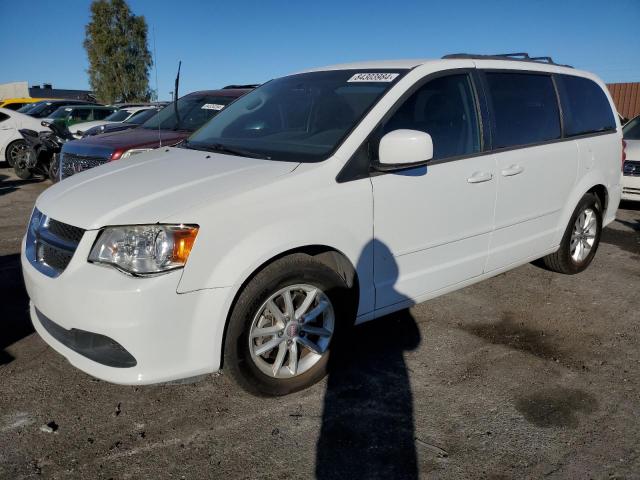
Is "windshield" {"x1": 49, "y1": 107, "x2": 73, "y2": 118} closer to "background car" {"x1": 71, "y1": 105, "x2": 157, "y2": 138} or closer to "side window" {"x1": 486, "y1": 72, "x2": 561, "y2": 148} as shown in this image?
"background car" {"x1": 71, "y1": 105, "x2": 157, "y2": 138}

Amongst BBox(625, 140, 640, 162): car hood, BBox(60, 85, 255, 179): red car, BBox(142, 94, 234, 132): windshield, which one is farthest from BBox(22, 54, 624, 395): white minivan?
BBox(625, 140, 640, 162): car hood

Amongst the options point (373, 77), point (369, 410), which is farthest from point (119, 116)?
point (369, 410)

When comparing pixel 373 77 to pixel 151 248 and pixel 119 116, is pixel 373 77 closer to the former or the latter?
pixel 151 248

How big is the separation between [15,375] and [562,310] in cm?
393

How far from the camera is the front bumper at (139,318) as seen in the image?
2352mm

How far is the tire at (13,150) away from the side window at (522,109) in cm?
1112

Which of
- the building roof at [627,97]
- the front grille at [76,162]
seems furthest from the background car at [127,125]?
the building roof at [627,97]

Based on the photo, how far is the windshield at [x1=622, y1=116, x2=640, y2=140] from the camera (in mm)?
9023

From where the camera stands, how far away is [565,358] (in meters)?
3.48

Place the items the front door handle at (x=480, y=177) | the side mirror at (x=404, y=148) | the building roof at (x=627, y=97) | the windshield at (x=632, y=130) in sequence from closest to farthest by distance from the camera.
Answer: the side mirror at (x=404, y=148), the front door handle at (x=480, y=177), the windshield at (x=632, y=130), the building roof at (x=627, y=97)

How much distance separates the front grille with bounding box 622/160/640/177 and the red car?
5.66 m

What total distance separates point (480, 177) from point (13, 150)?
11.6 meters

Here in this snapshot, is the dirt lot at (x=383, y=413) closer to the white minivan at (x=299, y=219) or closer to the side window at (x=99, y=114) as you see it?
the white minivan at (x=299, y=219)

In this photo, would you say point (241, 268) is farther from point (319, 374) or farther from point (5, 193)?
point (5, 193)
